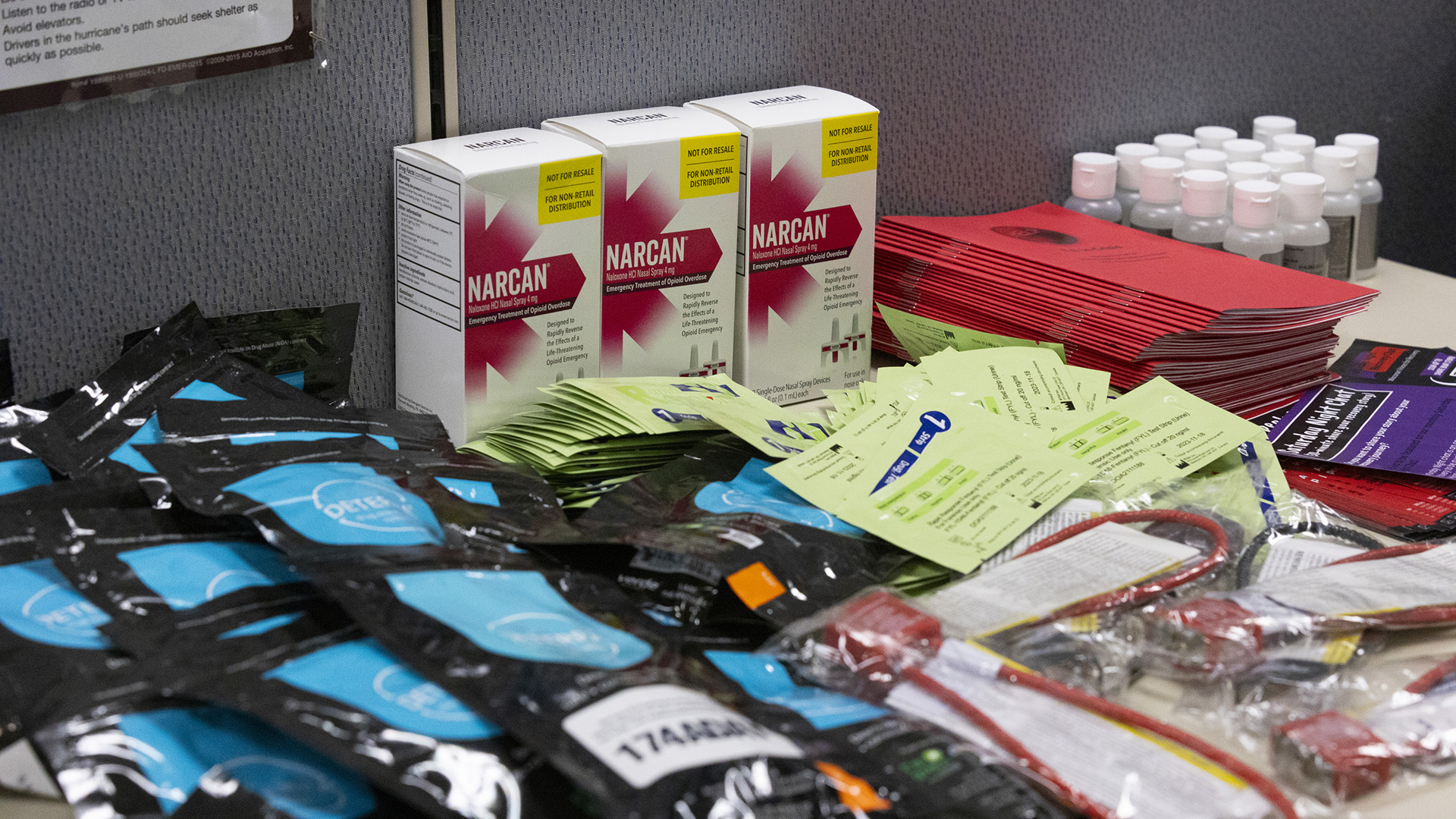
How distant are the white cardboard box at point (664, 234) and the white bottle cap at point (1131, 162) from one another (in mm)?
515

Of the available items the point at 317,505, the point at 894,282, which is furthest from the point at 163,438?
the point at 894,282

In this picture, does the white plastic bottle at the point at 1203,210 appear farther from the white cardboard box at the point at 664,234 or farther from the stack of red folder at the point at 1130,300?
the white cardboard box at the point at 664,234

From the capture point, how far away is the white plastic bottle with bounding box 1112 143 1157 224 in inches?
53.6

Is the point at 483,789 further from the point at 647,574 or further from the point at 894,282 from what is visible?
the point at 894,282

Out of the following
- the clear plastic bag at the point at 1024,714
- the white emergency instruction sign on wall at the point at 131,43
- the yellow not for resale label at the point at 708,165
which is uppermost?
the white emergency instruction sign on wall at the point at 131,43

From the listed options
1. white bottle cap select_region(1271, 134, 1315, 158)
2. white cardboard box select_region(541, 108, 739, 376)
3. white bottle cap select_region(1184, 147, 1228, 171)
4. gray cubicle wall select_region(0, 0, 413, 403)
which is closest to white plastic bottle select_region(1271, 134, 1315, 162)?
white bottle cap select_region(1271, 134, 1315, 158)

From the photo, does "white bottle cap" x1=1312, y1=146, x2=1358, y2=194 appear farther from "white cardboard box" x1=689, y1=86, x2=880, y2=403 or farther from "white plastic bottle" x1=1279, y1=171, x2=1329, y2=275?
"white cardboard box" x1=689, y1=86, x2=880, y2=403

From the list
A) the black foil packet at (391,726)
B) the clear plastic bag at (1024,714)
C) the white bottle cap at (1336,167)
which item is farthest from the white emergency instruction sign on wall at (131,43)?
the white bottle cap at (1336,167)

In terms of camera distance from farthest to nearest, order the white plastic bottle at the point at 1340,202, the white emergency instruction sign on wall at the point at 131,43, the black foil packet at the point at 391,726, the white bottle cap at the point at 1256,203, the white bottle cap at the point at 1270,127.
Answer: the white bottle cap at the point at 1270,127 → the white plastic bottle at the point at 1340,202 → the white bottle cap at the point at 1256,203 → the white emergency instruction sign on wall at the point at 131,43 → the black foil packet at the point at 391,726

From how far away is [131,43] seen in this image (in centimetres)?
85

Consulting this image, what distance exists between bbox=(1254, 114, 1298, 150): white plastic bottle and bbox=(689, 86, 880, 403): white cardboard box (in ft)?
1.89

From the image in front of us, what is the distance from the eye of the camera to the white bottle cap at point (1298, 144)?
140cm

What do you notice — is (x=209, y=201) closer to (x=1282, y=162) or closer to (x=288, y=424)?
(x=288, y=424)

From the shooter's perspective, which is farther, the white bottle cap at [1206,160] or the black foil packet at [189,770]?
the white bottle cap at [1206,160]
